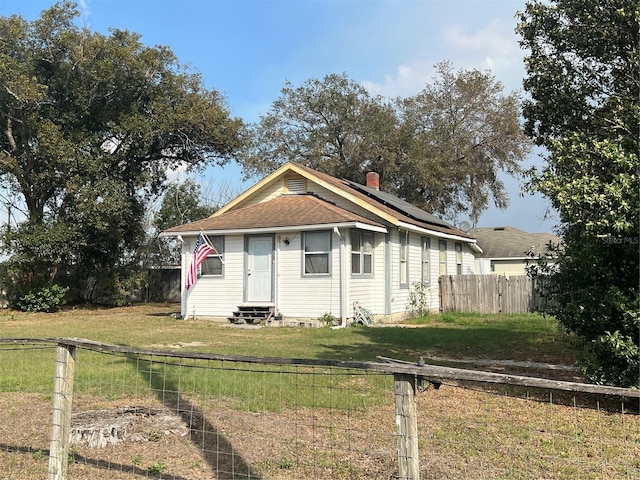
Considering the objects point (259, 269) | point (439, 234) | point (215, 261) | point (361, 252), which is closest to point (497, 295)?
point (439, 234)

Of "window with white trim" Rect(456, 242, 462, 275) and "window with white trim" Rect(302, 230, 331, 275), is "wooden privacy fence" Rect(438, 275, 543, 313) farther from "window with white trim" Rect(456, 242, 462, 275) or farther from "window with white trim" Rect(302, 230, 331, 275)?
"window with white trim" Rect(302, 230, 331, 275)

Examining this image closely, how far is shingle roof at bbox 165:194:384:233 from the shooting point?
15.4 metres

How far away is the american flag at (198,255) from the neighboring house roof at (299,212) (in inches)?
19.6

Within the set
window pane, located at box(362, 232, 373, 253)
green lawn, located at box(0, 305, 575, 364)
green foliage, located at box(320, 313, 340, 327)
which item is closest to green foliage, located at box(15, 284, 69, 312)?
green lawn, located at box(0, 305, 575, 364)

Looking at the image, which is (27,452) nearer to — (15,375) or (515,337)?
(15,375)

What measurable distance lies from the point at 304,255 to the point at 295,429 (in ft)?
34.9

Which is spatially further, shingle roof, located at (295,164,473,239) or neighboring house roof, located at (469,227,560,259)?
neighboring house roof, located at (469,227,560,259)

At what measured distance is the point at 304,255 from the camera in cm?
1583

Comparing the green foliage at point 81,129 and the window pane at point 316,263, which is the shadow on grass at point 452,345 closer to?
the window pane at point 316,263

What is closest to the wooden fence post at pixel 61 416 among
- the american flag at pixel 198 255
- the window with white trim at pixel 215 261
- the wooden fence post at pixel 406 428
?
the wooden fence post at pixel 406 428

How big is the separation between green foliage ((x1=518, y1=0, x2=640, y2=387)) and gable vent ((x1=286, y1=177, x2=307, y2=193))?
36.2ft

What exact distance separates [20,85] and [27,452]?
57.2ft

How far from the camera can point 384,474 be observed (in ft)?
13.9

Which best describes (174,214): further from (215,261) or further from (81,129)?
(215,261)
